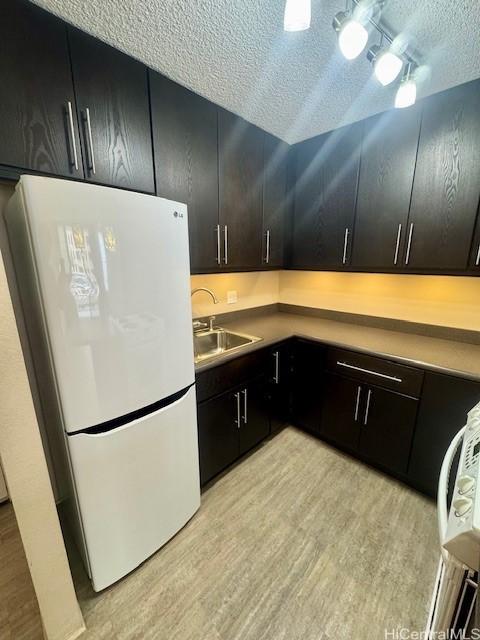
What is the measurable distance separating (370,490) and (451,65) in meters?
2.43

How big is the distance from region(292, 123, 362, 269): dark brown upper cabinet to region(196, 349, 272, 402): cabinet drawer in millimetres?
948

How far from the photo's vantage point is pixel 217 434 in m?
1.70

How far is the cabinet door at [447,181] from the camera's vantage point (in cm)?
145

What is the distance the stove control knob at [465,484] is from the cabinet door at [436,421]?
0.88m

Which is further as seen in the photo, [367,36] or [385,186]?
[385,186]

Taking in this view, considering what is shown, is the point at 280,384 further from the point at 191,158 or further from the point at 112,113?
the point at 112,113

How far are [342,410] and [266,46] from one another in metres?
2.16

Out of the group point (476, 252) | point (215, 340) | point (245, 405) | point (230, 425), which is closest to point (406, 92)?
point (476, 252)

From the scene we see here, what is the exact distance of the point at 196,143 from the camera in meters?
1.56

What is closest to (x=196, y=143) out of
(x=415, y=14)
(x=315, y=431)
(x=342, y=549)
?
(x=415, y=14)

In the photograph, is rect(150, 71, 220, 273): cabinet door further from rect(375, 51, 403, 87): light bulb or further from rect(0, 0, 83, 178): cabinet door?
rect(375, 51, 403, 87): light bulb

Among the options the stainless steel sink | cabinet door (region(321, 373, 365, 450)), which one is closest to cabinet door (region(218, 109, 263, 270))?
the stainless steel sink

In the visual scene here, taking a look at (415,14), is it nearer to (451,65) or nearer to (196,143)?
(451,65)

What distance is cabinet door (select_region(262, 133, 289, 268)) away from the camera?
2029mm
